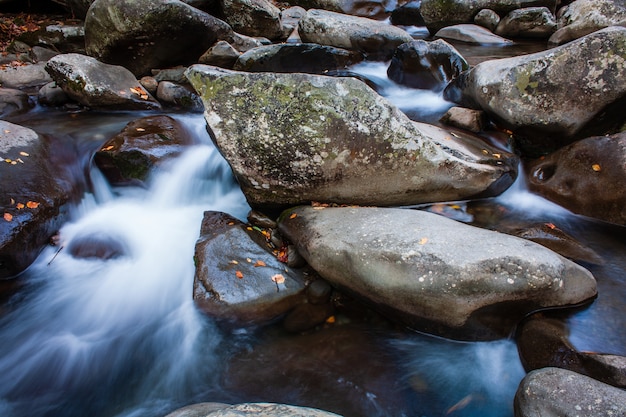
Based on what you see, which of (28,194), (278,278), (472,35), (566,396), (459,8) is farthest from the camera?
(459,8)

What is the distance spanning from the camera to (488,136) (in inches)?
222

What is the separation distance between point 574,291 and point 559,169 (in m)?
2.14

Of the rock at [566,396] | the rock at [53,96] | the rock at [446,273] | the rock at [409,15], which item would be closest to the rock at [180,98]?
the rock at [53,96]

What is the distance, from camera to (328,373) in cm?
334

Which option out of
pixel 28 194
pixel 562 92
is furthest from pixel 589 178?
pixel 28 194

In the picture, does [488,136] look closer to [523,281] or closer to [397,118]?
[397,118]

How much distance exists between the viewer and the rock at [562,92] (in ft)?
15.2

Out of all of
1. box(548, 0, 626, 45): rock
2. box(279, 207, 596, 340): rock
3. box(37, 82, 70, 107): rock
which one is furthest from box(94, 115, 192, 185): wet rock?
box(548, 0, 626, 45): rock

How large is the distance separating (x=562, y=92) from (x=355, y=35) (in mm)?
5758

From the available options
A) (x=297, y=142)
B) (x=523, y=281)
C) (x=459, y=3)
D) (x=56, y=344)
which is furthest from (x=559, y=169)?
(x=459, y=3)

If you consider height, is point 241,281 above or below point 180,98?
below

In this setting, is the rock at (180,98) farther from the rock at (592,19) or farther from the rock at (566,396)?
the rock at (592,19)

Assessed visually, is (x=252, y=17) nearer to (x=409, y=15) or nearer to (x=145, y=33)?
(x=145, y=33)

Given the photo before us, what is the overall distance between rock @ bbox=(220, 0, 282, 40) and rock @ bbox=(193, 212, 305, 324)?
8.31 m
